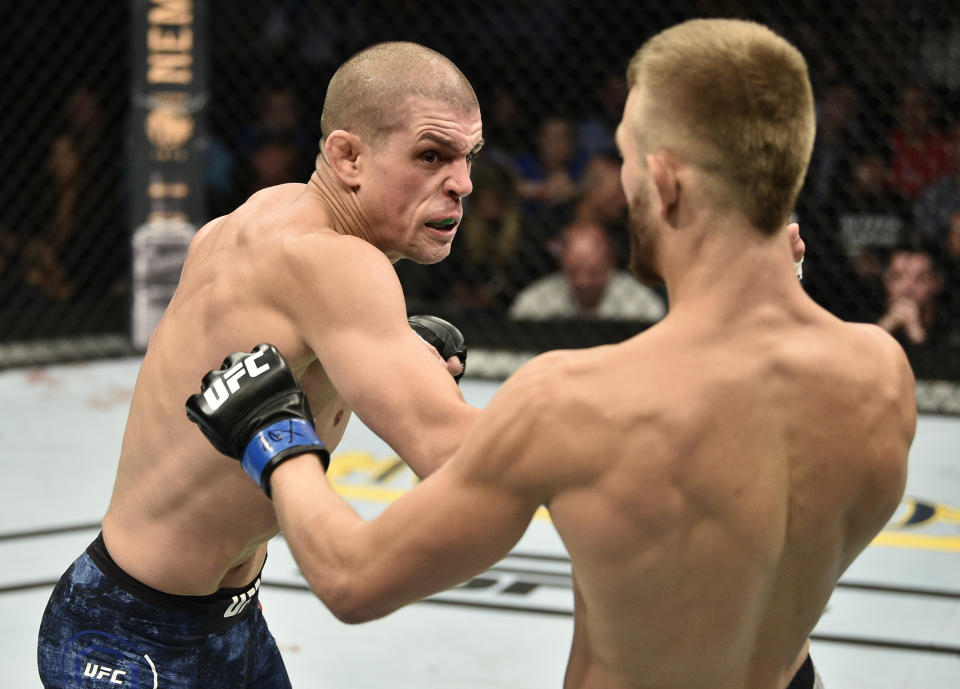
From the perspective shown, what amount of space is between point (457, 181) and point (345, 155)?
149mm

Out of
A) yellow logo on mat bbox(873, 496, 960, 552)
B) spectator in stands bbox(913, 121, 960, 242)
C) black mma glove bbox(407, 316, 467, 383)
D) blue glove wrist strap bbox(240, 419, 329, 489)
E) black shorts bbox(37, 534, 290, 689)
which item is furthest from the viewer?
spectator in stands bbox(913, 121, 960, 242)

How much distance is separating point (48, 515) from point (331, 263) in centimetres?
222

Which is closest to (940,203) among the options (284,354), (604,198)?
(604,198)

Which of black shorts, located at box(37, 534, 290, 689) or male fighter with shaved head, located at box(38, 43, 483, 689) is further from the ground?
male fighter with shaved head, located at box(38, 43, 483, 689)

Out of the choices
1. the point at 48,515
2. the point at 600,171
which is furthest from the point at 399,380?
the point at 600,171

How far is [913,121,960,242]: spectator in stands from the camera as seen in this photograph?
4910mm

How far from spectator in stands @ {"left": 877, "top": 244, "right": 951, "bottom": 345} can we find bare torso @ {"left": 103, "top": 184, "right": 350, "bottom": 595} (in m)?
3.69

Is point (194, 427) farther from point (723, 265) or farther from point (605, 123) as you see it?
point (605, 123)

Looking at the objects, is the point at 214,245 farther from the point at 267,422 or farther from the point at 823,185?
the point at 823,185

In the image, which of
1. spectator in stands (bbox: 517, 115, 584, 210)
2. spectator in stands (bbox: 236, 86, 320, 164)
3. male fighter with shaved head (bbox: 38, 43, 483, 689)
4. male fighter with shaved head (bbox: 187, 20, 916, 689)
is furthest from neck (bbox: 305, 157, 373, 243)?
spectator in stands (bbox: 236, 86, 320, 164)

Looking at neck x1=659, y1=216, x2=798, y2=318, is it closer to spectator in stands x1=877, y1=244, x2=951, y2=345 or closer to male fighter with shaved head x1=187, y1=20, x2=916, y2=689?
male fighter with shaved head x1=187, y1=20, x2=916, y2=689

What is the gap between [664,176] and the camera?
3.22ft

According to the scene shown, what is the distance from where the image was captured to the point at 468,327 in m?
5.25

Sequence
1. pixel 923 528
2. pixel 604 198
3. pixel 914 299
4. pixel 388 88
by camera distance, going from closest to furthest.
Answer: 1. pixel 388 88
2. pixel 923 528
3. pixel 914 299
4. pixel 604 198
